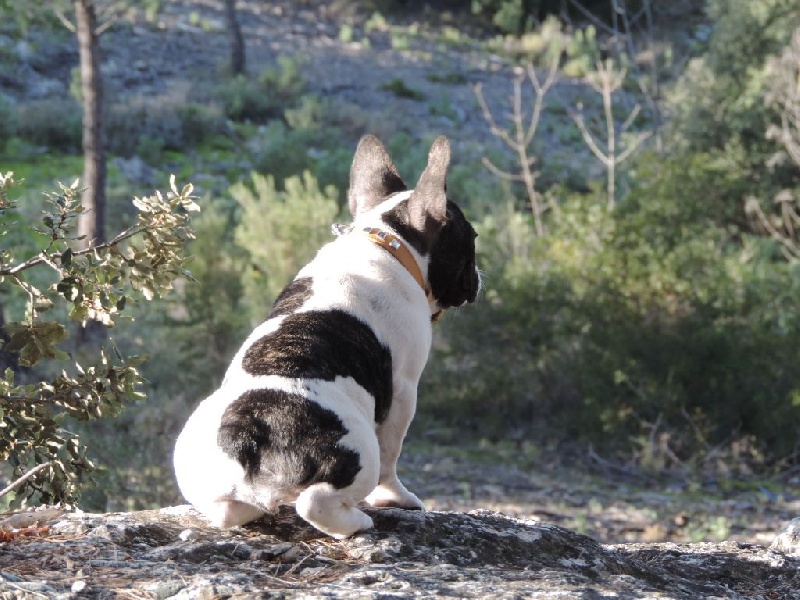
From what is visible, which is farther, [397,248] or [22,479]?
[397,248]

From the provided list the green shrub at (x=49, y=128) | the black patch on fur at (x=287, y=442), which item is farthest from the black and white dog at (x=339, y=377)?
the green shrub at (x=49, y=128)

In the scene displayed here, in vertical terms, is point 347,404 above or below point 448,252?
below

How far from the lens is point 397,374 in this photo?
13.9ft

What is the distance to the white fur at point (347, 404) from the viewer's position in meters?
3.65

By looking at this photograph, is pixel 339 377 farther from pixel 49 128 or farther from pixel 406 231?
pixel 49 128

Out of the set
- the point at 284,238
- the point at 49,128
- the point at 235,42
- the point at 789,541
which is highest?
the point at 235,42

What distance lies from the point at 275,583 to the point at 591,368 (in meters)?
9.81

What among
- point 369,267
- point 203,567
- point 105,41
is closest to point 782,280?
point 369,267

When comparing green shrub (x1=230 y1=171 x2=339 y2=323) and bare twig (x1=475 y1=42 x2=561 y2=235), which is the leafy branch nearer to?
green shrub (x1=230 y1=171 x2=339 y2=323)

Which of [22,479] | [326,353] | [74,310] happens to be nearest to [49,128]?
[74,310]

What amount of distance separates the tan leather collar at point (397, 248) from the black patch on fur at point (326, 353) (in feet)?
1.49

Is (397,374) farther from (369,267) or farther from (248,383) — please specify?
(248,383)

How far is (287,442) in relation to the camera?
3.60 m

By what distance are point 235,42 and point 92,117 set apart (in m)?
A: 17.1
